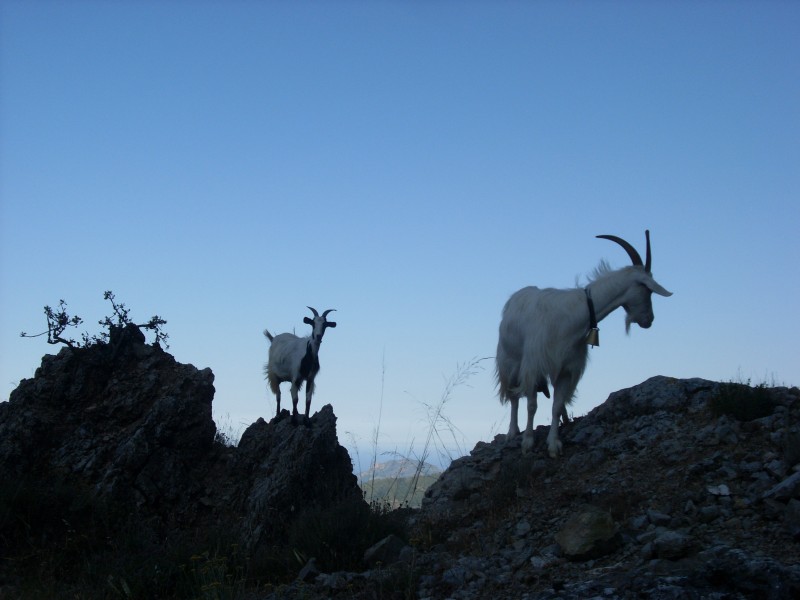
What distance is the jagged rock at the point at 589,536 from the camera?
5789mm

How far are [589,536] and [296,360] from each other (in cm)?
769

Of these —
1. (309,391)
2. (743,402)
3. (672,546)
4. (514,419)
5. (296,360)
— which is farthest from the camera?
(296,360)

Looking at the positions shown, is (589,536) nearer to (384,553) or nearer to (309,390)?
(384,553)

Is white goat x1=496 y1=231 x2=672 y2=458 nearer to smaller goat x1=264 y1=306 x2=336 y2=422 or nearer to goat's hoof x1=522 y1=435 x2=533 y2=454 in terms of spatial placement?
goat's hoof x1=522 y1=435 x2=533 y2=454

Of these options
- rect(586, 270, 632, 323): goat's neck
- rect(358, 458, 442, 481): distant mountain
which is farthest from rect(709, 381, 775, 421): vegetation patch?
rect(358, 458, 442, 481): distant mountain

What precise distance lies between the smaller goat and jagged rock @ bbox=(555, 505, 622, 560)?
6.23 meters

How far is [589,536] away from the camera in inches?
230

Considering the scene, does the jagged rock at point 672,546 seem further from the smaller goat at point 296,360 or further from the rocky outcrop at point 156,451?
the smaller goat at point 296,360

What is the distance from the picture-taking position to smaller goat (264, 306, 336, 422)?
12547mm

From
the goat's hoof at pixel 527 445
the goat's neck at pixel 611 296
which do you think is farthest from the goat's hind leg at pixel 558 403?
the goat's neck at pixel 611 296

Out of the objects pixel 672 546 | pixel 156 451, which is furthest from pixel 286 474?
pixel 672 546

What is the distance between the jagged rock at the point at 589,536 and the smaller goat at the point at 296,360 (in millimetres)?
6227

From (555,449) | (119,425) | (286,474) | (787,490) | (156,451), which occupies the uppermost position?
(119,425)

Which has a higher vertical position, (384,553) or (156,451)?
(156,451)
